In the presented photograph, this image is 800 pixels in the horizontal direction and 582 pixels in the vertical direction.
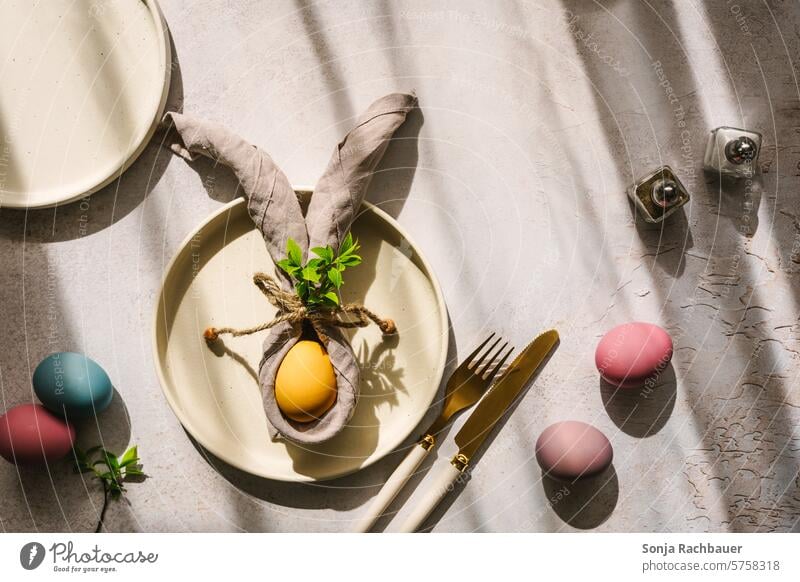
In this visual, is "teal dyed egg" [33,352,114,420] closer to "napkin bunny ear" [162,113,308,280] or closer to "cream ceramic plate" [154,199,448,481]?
"cream ceramic plate" [154,199,448,481]

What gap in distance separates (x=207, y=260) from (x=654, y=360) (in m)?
0.47

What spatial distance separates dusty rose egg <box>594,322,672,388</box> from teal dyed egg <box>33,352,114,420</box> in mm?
514

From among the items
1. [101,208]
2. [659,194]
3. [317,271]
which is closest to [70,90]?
[101,208]

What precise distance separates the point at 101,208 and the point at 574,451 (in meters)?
0.56

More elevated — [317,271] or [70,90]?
[70,90]

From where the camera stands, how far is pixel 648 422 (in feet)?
2.31

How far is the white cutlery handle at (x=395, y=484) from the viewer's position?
26.5 inches

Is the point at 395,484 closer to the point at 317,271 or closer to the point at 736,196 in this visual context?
the point at 317,271

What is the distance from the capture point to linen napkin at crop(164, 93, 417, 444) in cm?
63

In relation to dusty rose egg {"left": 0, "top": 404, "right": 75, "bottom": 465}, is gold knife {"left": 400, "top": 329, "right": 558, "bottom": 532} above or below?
→ below

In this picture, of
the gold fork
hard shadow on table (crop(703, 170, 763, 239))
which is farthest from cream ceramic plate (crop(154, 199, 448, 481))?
hard shadow on table (crop(703, 170, 763, 239))

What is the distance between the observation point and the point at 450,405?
683 mm
